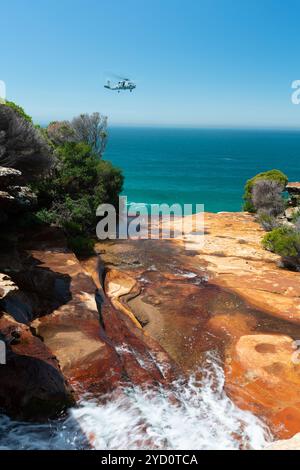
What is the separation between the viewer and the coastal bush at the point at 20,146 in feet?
43.3

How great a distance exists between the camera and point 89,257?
16016 millimetres

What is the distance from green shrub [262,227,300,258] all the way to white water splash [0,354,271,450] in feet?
37.7

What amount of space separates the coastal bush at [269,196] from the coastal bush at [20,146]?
18.9 m

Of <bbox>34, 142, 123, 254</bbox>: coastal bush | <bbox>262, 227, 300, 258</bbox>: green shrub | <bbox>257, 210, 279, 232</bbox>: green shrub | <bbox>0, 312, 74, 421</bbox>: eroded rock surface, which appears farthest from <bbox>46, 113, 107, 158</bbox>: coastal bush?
<bbox>0, 312, 74, 421</bbox>: eroded rock surface

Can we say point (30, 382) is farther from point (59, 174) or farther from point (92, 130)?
point (92, 130)

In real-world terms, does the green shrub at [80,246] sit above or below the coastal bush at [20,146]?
below

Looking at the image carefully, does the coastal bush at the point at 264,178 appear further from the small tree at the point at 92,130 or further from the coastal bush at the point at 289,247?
the small tree at the point at 92,130

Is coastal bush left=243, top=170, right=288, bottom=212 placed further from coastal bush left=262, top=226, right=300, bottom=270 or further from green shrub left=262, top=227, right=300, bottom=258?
coastal bush left=262, top=226, right=300, bottom=270

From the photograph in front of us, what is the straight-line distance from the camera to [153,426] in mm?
6766

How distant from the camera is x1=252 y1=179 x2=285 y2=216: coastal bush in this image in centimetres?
2823

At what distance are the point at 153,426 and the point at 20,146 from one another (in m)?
11.0

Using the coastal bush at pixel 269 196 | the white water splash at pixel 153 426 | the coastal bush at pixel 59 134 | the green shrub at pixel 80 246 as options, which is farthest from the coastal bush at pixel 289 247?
the coastal bush at pixel 59 134
